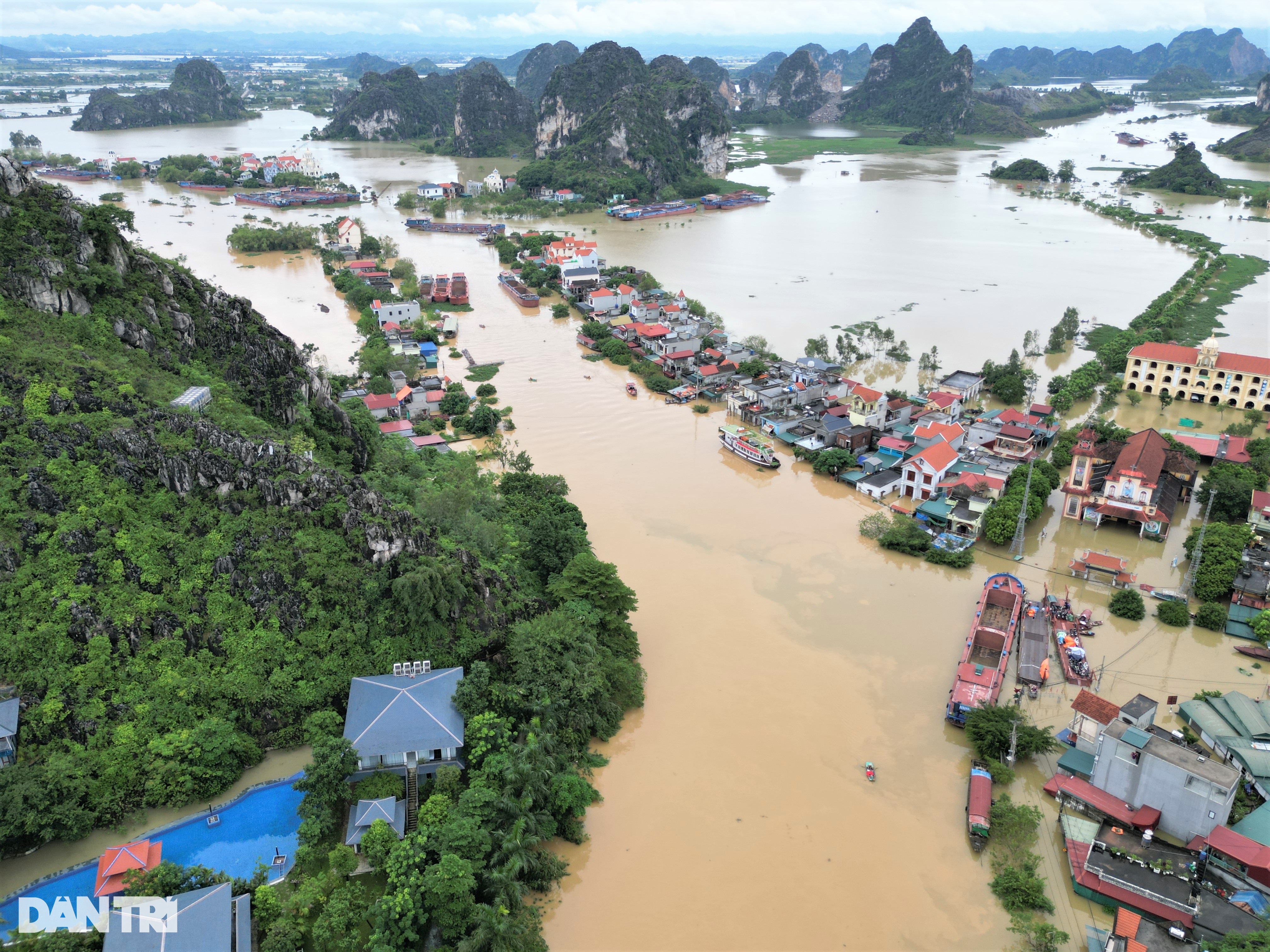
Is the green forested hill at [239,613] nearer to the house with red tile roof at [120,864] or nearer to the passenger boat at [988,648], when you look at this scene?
the house with red tile roof at [120,864]

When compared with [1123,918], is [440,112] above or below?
above

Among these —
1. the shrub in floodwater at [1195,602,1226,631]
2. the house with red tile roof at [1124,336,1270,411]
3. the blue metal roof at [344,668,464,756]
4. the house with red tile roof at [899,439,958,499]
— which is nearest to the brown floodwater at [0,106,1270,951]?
the shrub in floodwater at [1195,602,1226,631]

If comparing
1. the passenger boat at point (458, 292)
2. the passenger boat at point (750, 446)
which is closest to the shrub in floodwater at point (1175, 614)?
the passenger boat at point (750, 446)

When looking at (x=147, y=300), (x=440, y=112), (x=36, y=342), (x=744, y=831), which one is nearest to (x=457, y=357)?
(x=147, y=300)

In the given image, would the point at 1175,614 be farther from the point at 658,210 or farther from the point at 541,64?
the point at 541,64

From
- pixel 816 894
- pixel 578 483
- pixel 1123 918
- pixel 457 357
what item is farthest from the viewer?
pixel 457 357

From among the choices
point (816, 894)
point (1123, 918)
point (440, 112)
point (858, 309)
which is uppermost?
point (440, 112)

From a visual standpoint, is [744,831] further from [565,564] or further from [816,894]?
[565,564]

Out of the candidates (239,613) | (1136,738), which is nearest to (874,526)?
(1136,738)

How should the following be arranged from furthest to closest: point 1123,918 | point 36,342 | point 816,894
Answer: point 36,342
point 816,894
point 1123,918
